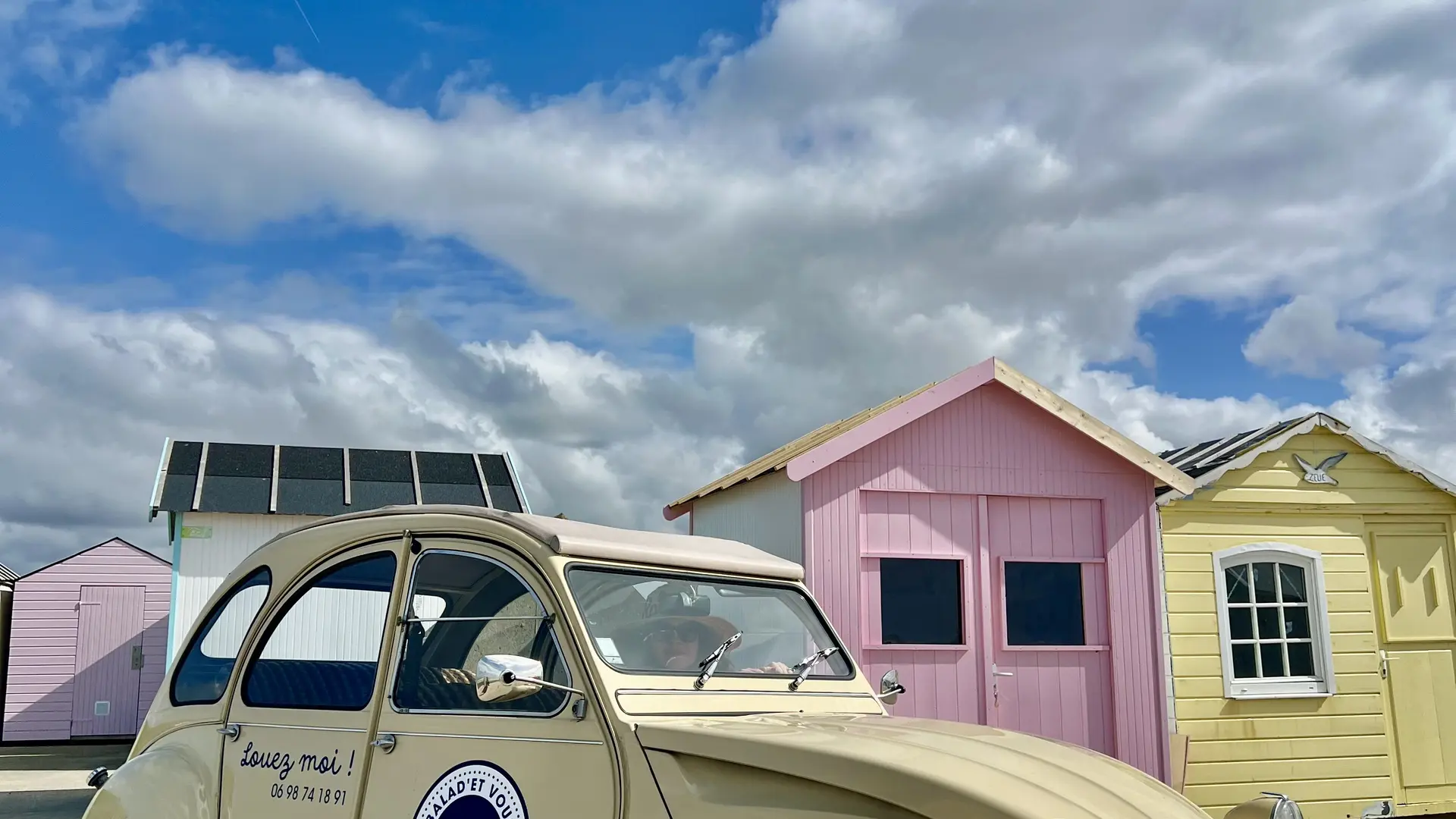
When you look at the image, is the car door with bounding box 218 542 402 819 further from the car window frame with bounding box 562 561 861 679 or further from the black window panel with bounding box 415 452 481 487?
the black window panel with bounding box 415 452 481 487

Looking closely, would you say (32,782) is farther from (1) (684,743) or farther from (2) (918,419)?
(1) (684,743)

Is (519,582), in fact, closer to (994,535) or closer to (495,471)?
(994,535)

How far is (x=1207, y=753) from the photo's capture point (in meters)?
10.9

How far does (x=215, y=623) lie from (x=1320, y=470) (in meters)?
10.7

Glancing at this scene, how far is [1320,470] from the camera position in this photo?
11.7m

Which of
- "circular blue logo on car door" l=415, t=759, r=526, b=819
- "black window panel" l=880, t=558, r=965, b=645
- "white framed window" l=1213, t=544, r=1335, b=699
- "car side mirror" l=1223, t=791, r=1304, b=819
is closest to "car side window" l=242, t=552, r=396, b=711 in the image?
"circular blue logo on car door" l=415, t=759, r=526, b=819

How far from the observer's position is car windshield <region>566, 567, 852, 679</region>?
12.5 feet

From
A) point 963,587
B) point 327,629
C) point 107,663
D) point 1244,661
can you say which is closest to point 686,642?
point 327,629

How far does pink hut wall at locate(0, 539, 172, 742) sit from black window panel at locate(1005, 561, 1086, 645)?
49.9ft

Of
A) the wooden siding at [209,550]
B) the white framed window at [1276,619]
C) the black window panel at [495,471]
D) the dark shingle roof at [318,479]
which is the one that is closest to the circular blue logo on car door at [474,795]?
the white framed window at [1276,619]

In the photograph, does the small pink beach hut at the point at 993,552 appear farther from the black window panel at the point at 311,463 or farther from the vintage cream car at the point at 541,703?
the black window panel at the point at 311,463

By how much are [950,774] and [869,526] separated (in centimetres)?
711

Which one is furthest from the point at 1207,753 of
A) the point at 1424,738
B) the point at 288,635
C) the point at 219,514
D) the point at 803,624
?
the point at 219,514

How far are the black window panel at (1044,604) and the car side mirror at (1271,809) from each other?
646cm
